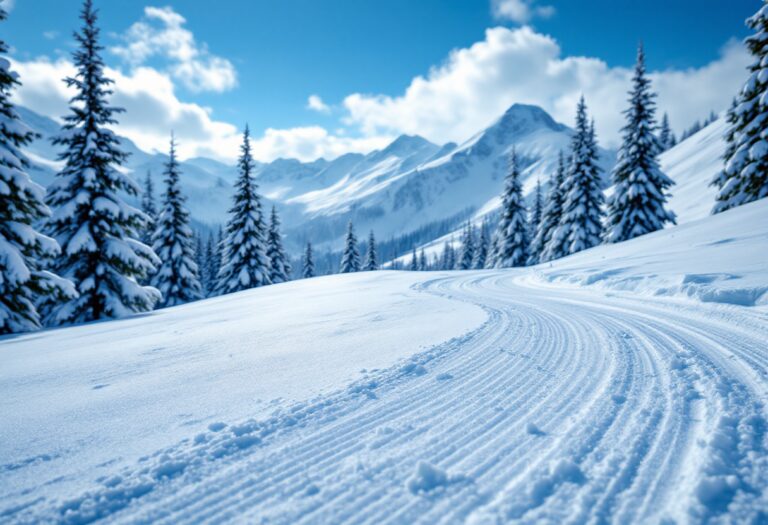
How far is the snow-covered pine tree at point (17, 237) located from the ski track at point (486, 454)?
1162cm

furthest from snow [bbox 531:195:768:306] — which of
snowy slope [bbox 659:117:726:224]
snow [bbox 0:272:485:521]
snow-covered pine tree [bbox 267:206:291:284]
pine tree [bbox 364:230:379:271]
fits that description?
pine tree [bbox 364:230:379:271]

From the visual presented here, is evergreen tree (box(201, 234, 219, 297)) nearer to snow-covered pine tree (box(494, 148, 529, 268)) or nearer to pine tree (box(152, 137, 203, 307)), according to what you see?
pine tree (box(152, 137, 203, 307))

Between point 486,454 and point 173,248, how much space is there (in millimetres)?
26358

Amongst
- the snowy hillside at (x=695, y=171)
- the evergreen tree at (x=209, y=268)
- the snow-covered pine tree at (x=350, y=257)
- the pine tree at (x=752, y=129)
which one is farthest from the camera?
the snow-covered pine tree at (x=350, y=257)

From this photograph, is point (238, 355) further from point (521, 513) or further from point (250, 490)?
point (521, 513)

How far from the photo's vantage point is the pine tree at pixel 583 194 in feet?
92.4

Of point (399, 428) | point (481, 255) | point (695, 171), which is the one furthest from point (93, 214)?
point (695, 171)

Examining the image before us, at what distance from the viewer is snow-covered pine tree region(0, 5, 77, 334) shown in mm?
9516

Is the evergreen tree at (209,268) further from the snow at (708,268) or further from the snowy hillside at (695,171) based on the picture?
the snowy hillside at (695,171)

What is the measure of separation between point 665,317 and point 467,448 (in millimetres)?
5808

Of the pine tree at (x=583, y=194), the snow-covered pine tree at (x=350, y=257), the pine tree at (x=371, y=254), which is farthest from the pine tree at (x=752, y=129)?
the snow-covered pine tree at (x=350, y=257)

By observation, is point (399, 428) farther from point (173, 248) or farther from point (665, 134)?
point (665, 134)

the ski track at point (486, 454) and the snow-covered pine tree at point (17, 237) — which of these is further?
the snow-covered pine tree at point (17, 237)

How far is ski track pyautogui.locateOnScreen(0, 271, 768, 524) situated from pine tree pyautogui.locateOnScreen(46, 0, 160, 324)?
13314mm
